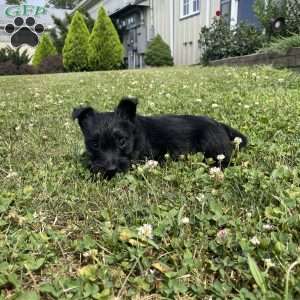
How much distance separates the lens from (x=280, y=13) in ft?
42.9

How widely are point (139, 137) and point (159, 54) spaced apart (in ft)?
73.2

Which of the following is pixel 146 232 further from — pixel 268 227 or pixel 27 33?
pixel 27 33

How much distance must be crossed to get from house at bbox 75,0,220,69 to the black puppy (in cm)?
1732

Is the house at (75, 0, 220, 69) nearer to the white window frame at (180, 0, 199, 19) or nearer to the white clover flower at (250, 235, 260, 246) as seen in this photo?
the white window frame at (180, 0, 199, 19)

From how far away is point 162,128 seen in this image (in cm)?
425

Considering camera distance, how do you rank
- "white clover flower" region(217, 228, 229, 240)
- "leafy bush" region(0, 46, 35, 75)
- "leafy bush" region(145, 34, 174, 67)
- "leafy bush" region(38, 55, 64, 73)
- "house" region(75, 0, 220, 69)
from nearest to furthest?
"white clover flower" region(217, 228, 229, 240) → "house" region(75, 0, 220, 69) → "leafy bush" region(0, 46, 35, 75) → "leafy bush" region(38, 55, 64, 73) → "leafy bush" region(145, 34, 174, 67)

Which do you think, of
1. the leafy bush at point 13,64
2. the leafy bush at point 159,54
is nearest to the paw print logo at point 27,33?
the leafy bush at point 13,64

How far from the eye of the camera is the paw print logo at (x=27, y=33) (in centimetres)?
4288

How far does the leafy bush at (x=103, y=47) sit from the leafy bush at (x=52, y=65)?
2.23m

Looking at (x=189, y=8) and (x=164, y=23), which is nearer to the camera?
(x=189, y=8)

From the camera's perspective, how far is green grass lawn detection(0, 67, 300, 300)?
80.1 inches

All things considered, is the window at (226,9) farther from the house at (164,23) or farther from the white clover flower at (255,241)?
the white clover flower at (255,241)

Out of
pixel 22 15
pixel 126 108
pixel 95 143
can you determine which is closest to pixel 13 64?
pixel 22 15

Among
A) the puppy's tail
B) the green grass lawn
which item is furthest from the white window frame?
the green grass lawn
